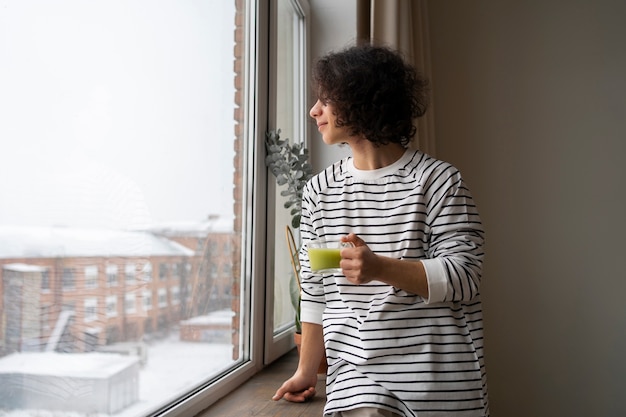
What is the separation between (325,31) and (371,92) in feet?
3.60

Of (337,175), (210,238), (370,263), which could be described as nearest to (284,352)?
(210,238)

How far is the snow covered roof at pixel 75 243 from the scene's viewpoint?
2.17 ft

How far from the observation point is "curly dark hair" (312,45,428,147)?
107cm

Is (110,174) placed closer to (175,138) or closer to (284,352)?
(175,138)

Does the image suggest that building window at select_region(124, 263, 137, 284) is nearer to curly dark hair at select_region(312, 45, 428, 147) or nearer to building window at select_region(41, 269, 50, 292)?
building window at select_region(41, 269, 50, 292)

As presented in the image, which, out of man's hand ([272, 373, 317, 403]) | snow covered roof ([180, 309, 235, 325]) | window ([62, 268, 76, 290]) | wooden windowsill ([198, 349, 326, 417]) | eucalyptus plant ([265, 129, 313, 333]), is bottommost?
wooden windowsill ([198, 349, 326, 417])

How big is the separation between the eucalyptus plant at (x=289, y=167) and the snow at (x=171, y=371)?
49 cm

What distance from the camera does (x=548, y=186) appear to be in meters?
2.37

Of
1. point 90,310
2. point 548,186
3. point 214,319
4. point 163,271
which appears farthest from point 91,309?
point 548,186

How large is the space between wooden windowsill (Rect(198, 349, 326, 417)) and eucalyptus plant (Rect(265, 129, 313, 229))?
46 cm

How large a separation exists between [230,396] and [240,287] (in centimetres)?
31

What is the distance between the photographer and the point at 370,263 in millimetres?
891

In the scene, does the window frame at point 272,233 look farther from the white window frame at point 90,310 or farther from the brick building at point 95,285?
the white window frame at point 90,310

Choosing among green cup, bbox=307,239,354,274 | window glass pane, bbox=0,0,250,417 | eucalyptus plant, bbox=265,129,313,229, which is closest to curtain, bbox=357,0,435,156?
eucalyptus plant, bbox=265,129,313,229
